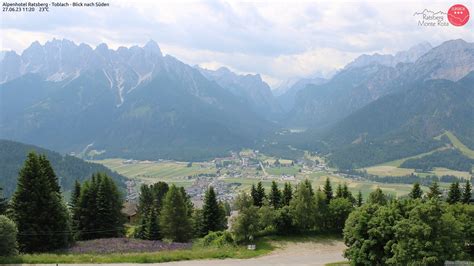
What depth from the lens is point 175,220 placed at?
174 ft

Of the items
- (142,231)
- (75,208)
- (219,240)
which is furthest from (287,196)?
(75,208)

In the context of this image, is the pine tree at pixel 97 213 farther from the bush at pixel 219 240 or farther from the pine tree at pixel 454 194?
the pine tree at pixel 454 194

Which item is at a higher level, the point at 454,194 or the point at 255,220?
the point at 454,194

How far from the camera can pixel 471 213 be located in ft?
151

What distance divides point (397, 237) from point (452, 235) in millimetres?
4255

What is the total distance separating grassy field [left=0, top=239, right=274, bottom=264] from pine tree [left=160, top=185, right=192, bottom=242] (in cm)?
856

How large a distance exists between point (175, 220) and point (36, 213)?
17272mm

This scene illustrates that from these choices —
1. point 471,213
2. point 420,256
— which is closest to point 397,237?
point 420,256

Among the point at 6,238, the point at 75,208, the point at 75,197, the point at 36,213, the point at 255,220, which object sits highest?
the point at 75,197

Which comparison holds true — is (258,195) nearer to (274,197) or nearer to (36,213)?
(274,197)

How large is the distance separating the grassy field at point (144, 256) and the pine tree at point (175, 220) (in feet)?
28.1

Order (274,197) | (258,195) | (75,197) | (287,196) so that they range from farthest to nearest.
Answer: (274,197)
(258,195)
(287,196)
(75,197)

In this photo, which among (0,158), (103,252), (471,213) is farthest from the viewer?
(0,158)

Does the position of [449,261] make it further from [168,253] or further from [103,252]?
[103,252]
